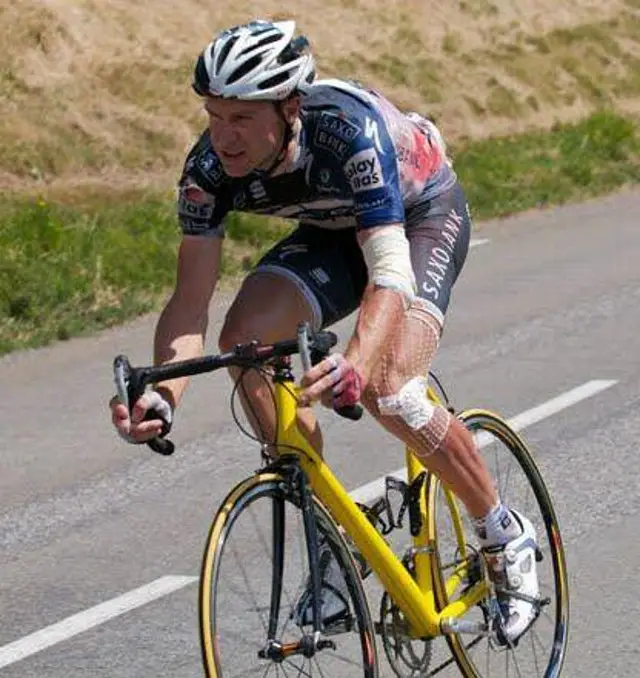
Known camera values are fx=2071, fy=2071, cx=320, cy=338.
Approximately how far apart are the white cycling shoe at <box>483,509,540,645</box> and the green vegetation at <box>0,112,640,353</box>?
6.12 m

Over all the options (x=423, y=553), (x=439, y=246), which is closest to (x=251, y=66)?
(x=439, y=246)

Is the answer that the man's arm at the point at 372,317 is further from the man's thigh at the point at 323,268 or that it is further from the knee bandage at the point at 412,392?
the man's thigh at the point at 323,268

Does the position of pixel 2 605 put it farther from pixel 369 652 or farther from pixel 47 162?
pixel 47 162

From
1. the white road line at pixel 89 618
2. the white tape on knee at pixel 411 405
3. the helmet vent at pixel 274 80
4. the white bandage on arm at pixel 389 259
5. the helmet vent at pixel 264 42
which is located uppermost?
the helmet vent at pixel 264 42

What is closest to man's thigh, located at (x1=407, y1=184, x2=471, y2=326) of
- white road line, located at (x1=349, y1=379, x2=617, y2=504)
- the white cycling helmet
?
the white cycling helmet

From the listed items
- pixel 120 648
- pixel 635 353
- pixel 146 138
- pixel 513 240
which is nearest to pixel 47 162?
pixel 146 138

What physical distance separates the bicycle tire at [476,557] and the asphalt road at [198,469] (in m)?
0.21

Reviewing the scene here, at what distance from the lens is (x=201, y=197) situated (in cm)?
546

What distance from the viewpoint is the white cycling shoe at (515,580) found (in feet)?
19.2

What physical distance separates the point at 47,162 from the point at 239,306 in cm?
1170

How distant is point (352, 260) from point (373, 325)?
0.84 metres

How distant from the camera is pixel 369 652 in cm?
517

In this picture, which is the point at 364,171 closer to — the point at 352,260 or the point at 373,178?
the point at 373,178

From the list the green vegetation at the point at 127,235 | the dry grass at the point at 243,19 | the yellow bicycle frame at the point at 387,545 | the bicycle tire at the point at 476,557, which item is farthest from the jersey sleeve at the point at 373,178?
the dry grass at the point at 243,19
